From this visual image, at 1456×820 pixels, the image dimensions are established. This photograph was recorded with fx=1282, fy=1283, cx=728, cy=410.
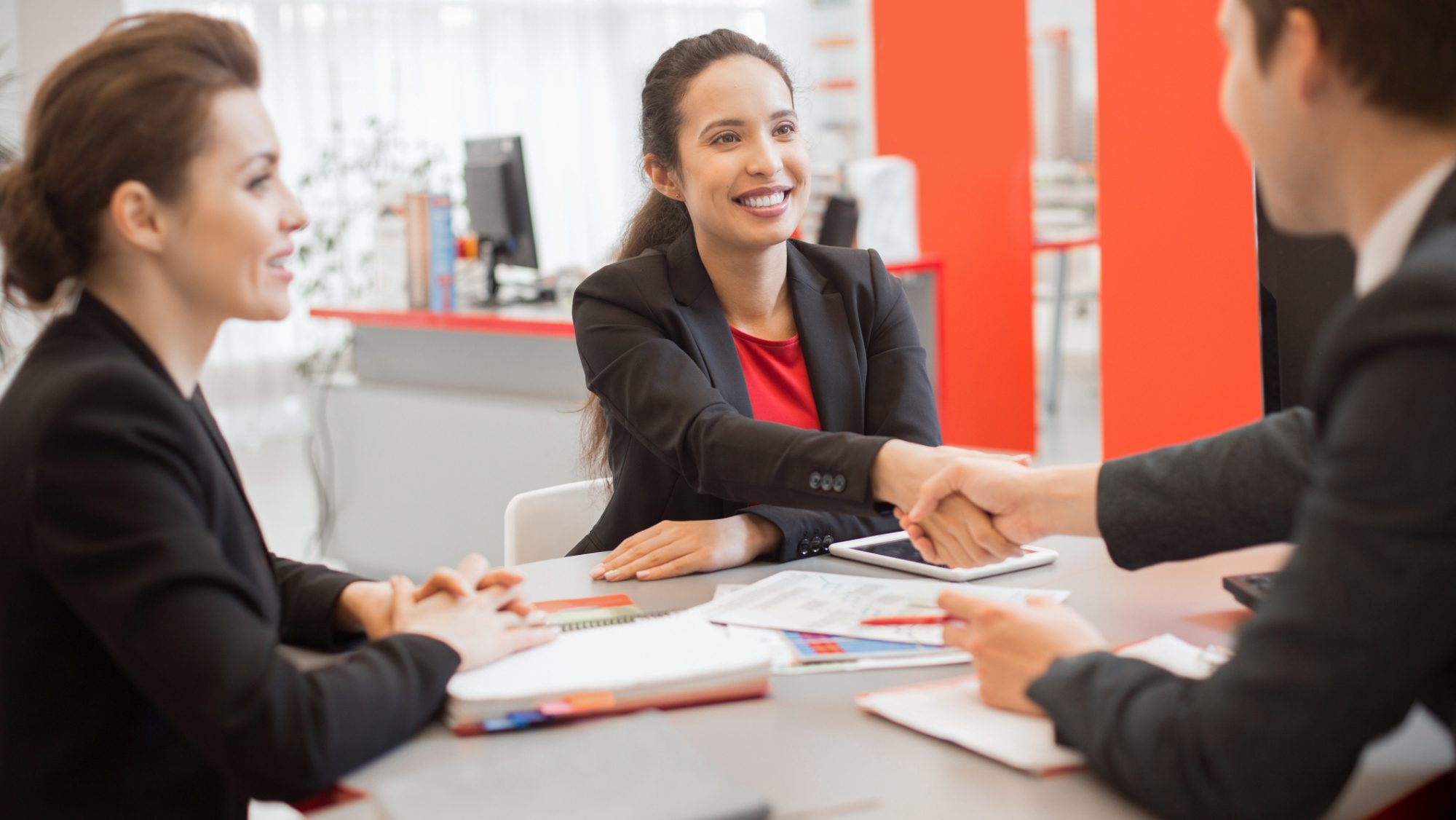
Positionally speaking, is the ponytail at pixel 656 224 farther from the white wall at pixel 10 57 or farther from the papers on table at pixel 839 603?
the white wall at pixel 10 57

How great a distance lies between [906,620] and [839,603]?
101mm

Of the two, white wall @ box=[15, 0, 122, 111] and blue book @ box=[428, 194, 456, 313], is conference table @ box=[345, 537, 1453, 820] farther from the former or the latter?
white wall @ box=[15, 0, 122, 111]

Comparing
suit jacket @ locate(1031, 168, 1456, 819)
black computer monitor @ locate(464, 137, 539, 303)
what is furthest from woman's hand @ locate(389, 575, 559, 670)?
black computer monitor @ locate(464, 137, 539, 303)

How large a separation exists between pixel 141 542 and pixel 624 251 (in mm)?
1351

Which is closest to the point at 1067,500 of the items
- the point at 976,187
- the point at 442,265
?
the point at 442,265

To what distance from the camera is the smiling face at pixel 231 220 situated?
1.10m

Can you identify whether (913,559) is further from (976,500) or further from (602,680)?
(602,680)

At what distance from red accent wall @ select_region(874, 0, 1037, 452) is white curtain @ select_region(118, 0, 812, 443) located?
5.58 feet

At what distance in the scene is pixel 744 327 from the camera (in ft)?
6.66

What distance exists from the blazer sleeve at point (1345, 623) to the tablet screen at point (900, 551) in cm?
76

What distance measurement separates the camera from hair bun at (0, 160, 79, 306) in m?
1.06

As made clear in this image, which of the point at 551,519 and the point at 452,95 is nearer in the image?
the point at 551,519

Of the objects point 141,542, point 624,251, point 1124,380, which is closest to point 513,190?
point 1124,380

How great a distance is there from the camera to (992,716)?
1042 mm
